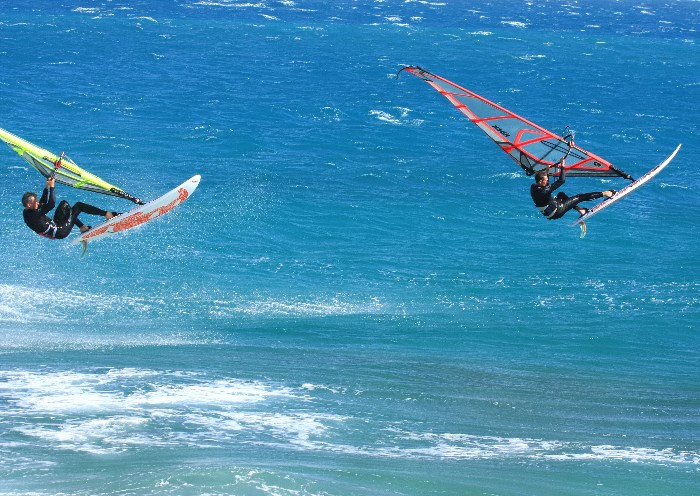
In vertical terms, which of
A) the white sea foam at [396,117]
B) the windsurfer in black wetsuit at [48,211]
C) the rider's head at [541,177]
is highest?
the white sea foam at [396,117]

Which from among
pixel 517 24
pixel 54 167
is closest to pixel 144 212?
pixel 54 167

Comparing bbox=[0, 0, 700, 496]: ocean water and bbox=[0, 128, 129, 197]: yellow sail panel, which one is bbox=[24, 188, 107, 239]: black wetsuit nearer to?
bbox=[0, 128, 129, 197]: yellow sail panel

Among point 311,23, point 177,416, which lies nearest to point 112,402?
point 177,416

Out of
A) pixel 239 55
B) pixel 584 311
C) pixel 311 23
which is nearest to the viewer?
pixel 584 311

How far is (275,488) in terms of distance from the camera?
660 inches

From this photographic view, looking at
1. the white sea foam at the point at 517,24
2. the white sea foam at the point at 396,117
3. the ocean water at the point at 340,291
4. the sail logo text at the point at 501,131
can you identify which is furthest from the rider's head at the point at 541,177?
the white sea foam at the point at 517,24

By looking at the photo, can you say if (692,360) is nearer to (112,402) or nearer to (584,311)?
(584,311)

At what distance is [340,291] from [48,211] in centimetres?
1200

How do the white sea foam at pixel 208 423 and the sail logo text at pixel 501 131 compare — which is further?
the sail logo text at pixel 501 131

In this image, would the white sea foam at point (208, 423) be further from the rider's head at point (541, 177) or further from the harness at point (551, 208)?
the rider's head at point (541, 177)

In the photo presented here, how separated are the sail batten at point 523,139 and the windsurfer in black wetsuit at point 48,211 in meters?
7.19

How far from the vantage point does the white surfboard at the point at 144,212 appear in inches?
790

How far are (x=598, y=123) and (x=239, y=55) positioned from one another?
892 inches

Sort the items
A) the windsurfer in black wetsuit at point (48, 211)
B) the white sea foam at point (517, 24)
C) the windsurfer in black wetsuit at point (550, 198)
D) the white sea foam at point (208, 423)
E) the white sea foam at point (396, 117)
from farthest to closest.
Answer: the white sea foam at point (517, 24), the white sea foam at point (396, 117), the windsurfer in black wetsuit at point (550, 198), the white sea foam at point (208, 423), the windsurfer in black wetsuit at point (48, 211)
